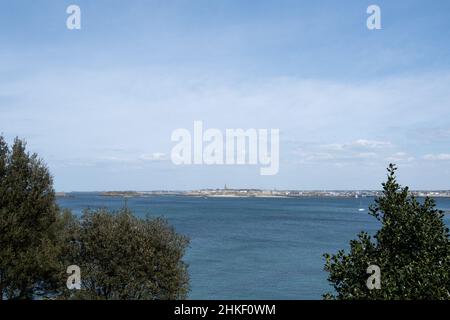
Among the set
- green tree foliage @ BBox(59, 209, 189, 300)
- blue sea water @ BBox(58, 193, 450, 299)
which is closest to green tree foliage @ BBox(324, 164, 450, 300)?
green tree foliage @ BBox(59, 209, 189, 300)

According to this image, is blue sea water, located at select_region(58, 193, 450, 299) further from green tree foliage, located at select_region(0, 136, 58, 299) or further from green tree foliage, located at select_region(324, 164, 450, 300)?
green tree foliage, located at select_region(324, 164, 450, 300)

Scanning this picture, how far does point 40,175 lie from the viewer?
27.4 meters

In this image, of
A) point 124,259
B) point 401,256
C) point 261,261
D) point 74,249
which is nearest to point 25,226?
point 74,249

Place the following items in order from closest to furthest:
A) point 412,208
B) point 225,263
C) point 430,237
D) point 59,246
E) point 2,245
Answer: point 430,237 < point 412,208 < point 2,245 < point 59,246 < point 225,263

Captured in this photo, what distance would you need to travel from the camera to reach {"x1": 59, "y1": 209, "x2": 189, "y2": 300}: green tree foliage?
82.7ft

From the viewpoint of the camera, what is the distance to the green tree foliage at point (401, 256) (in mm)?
13352

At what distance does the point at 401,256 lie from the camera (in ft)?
48.8

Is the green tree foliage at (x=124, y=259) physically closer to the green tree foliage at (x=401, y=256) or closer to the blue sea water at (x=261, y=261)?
the green tree foliage at (x=401, y=256)

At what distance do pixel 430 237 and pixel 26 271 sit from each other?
73.4 ft

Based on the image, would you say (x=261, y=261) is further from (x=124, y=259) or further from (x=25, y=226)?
(x=25, y=226)

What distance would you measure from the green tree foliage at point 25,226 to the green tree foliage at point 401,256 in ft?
60.7

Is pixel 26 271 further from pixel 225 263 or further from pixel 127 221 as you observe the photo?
pixel 225 263
